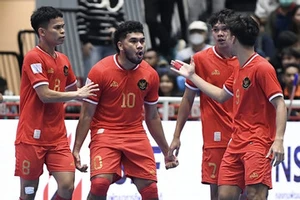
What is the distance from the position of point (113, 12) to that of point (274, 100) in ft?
23.4

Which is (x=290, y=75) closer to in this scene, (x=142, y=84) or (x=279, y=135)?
(x=142, y=84)

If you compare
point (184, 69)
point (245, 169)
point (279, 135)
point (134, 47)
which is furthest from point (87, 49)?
point (279, 135)

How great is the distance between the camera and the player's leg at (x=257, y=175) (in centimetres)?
1161

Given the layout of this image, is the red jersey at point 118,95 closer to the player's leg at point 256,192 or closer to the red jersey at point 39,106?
the red jersey at point 39,106

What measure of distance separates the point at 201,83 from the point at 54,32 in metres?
1.75

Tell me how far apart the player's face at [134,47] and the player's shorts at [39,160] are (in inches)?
49.1

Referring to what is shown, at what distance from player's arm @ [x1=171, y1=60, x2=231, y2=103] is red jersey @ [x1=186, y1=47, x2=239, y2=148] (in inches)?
24.0

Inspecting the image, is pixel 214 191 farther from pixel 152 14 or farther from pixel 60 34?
pixel 152 14

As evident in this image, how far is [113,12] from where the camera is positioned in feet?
59.9

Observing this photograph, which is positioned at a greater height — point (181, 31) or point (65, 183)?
point (181, 31)

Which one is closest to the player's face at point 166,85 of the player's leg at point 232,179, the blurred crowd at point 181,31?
the blurred crowd at point 181,31

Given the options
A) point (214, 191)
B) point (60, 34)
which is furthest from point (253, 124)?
point (60, 34)

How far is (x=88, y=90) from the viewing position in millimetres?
12273

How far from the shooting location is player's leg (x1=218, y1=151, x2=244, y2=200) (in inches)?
468
